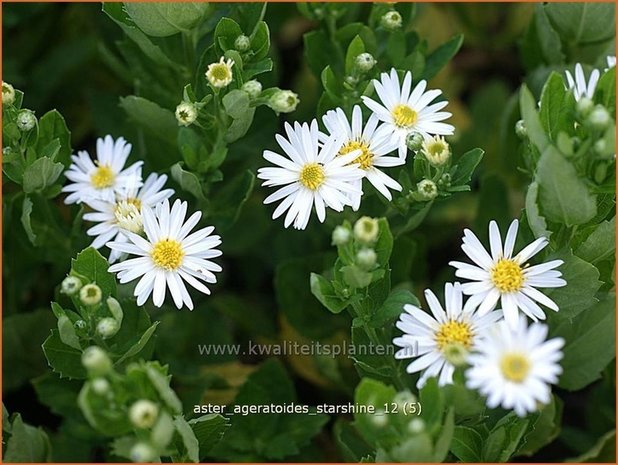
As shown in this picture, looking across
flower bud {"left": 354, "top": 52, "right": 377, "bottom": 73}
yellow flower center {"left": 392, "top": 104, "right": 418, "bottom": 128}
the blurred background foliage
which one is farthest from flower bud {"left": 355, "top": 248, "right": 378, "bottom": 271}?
the blurred background foliage

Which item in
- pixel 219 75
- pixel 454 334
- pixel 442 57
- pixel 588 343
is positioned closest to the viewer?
pixel 454 334

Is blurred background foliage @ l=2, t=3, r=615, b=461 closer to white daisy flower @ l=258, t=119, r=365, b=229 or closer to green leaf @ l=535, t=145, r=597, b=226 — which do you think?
white daisy flower @ l=258, t=119, r=365, b=229

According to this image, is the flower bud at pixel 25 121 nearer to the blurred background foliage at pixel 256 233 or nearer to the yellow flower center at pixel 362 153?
the blurred background foliage at pixel 256 233

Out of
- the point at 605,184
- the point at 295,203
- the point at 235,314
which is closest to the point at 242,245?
the point at 235,314

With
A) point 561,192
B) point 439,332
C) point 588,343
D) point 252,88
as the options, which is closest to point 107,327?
point 252,88

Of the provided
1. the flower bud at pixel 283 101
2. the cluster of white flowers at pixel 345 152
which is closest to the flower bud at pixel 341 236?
the cluster of white flowers at pixel 345 152

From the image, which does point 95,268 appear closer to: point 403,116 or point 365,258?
point 365,258

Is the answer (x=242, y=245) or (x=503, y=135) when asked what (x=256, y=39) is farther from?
(x=503, y=135)
